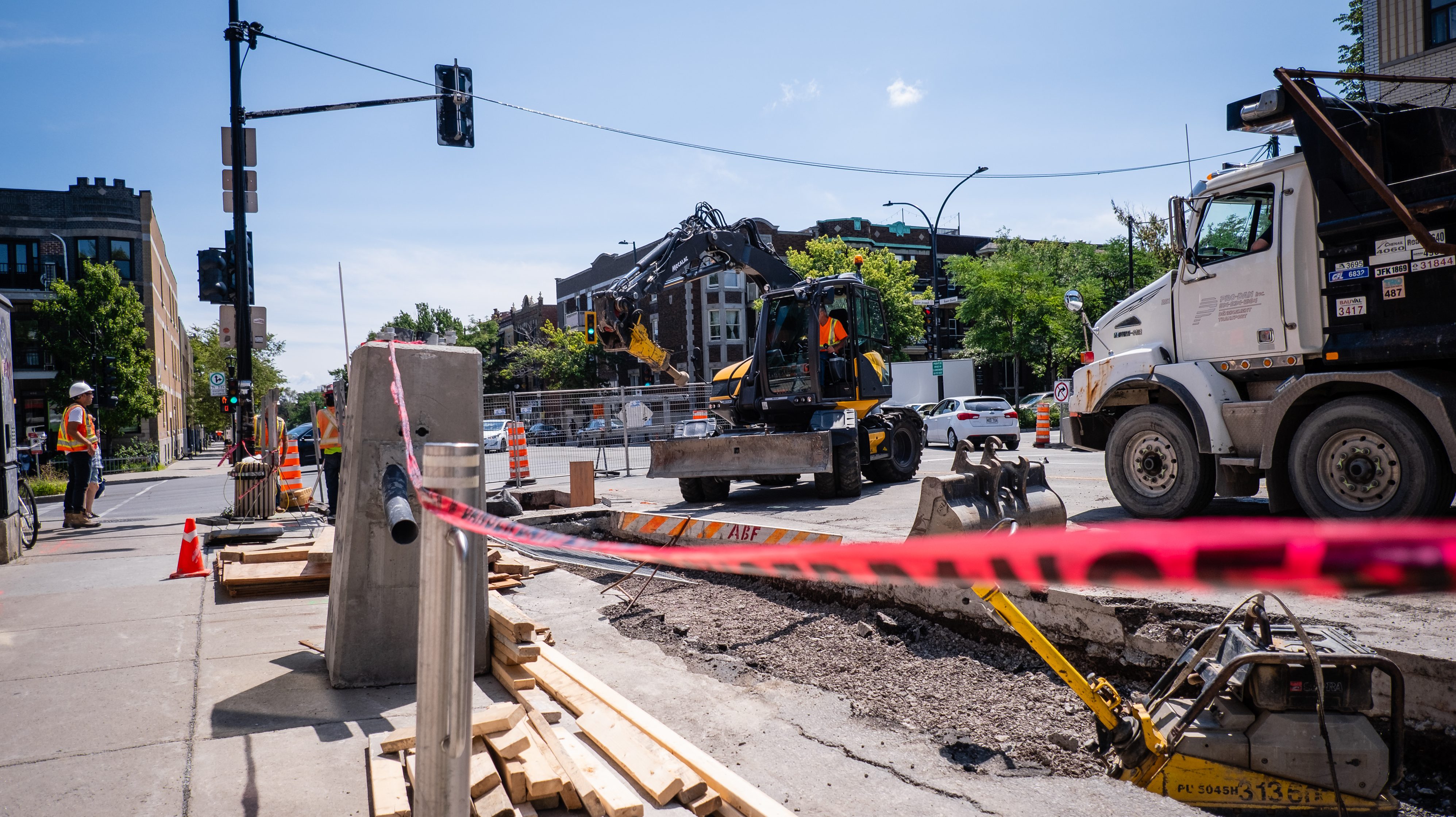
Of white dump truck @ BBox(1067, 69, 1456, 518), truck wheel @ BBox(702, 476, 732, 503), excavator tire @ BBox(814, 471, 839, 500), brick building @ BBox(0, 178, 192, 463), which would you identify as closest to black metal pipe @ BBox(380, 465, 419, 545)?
white dump truck @ BBox(1067, 69, 1456, 518)

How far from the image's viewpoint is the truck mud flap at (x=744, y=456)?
11.6 meters

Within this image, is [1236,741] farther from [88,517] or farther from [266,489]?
[88,517]

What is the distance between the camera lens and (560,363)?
56.4 m

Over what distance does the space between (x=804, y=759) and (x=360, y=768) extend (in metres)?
1.88

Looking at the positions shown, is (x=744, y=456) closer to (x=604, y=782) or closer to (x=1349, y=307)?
(x=1349, y=307)

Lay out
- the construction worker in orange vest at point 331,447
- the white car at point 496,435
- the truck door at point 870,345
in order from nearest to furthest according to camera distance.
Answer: the construction worker in orange vest at point 331,447 < the truck door at point 870,345 < the white car at point 496,435

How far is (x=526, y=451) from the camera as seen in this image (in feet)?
61.3

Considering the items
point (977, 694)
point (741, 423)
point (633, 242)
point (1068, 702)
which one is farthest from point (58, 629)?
point (633, 242)

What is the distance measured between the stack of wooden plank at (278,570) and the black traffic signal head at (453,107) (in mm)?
8308

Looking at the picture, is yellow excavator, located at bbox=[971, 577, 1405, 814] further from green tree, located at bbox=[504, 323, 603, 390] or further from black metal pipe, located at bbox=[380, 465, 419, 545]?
green tree, located at bbox=[504, 323, 603, 390]

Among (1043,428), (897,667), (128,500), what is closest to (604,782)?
(897,667)

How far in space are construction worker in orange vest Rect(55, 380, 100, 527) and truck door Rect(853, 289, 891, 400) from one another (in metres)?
10.5

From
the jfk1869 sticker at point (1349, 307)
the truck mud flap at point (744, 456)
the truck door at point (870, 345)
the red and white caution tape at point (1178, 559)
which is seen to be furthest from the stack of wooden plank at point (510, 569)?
the jfk1869 sticker at point (1349, 307)

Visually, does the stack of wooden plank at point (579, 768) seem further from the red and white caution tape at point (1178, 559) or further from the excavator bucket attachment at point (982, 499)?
the excavator bucket attachment at point (982, 499)
